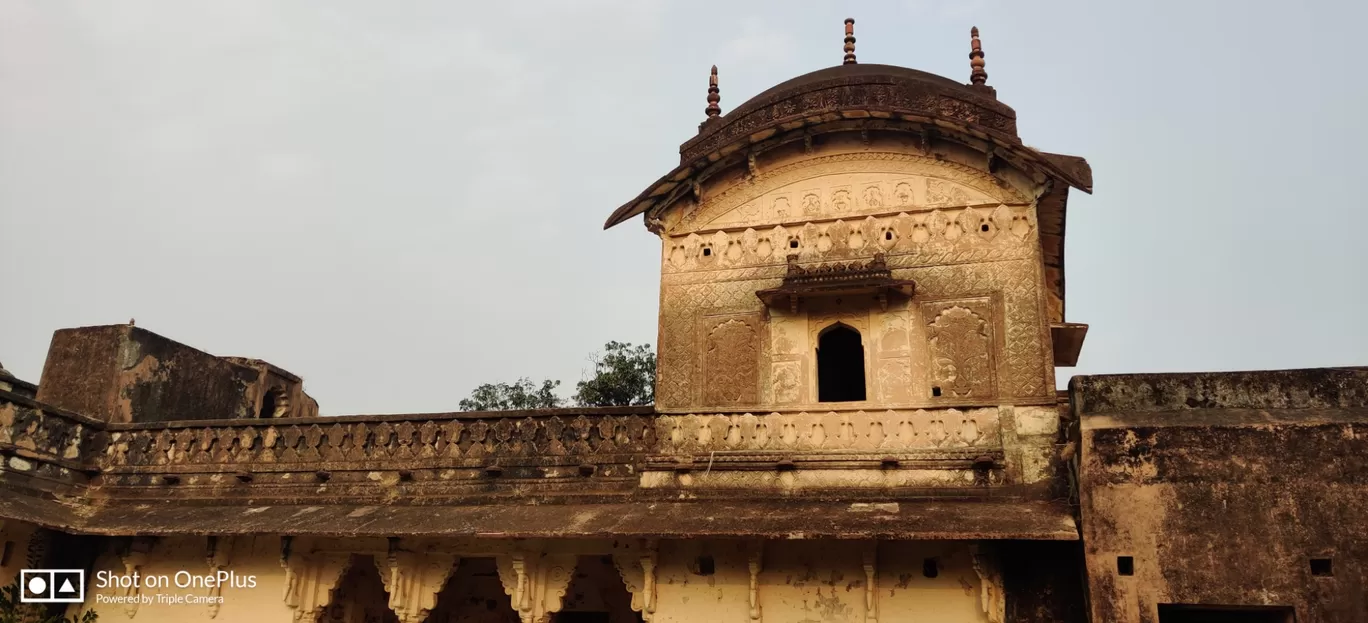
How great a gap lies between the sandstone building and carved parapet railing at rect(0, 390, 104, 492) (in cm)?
3

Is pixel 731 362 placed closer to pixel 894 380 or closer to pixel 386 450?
pixel 894 380

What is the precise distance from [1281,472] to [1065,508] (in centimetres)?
162

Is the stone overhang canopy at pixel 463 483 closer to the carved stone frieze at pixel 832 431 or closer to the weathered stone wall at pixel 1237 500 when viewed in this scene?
the carved stone frieze at pixel 832 431

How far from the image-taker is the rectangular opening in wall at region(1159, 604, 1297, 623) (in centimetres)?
731

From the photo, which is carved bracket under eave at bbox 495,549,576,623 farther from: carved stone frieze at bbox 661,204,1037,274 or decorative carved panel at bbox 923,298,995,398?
decorative carved panel at bbox 923,298,995,398

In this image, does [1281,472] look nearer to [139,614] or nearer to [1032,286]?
[1032,286]

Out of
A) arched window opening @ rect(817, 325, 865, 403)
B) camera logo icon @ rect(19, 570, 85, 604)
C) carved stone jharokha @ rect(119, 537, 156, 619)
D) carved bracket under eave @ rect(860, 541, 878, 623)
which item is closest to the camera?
carved bracket under eave @ rect(860, 541, 878, 623)

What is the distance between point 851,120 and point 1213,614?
18.6 feet

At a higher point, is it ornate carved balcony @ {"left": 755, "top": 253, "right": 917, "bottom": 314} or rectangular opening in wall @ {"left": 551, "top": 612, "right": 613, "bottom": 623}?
ornate carved balcony @ {"left": 755, "top": 253, "right": 917, "bottom": 314}

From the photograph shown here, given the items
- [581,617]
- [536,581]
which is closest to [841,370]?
[536,581]

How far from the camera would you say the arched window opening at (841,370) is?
10.7m

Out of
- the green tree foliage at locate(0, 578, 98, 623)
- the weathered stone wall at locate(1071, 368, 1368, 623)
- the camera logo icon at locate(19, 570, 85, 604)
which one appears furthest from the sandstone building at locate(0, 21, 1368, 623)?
the green tree foliage at locate(0, 578, 98, 623)

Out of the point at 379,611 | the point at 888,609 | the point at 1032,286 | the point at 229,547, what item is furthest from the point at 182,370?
the point at 1032,286

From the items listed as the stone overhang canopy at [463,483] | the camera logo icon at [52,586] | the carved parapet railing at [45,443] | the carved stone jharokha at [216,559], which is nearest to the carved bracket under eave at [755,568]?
the stone overhang canopy at [463,483]
